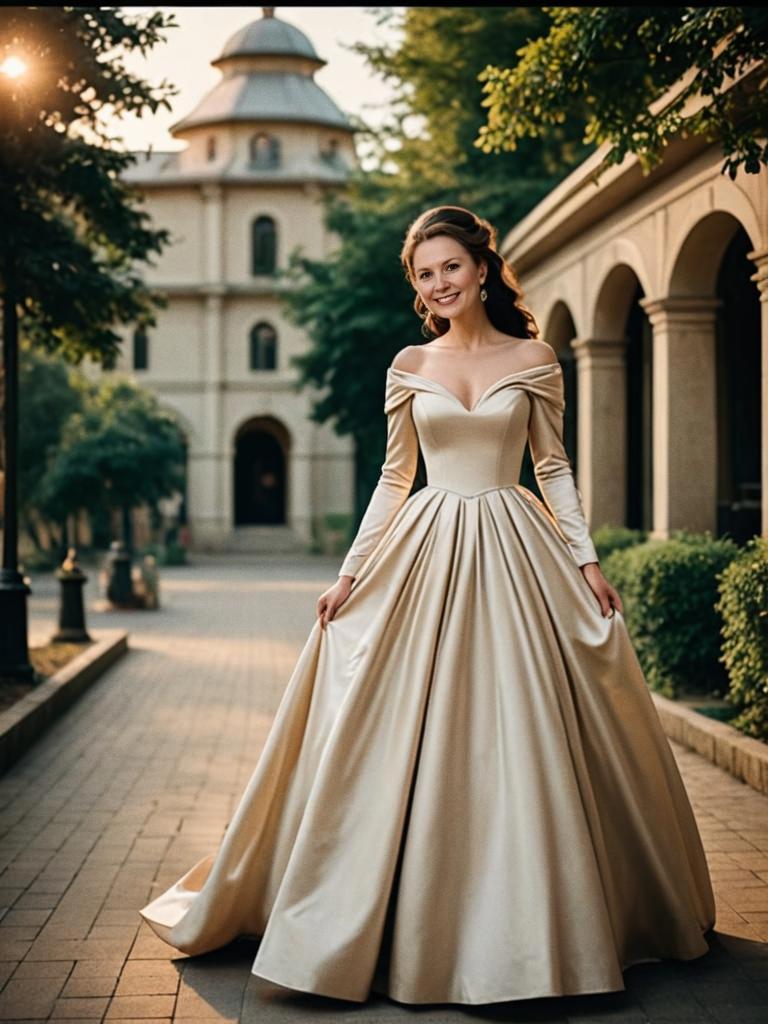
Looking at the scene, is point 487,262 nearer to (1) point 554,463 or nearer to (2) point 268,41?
(1) point 554,463

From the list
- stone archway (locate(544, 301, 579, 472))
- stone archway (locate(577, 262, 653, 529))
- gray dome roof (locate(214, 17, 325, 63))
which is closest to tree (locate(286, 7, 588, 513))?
stone archway (locate(544, 301, 579, 472))

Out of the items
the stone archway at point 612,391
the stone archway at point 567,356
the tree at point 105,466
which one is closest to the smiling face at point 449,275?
the stone archway at point 612,391

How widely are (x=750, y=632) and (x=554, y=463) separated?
11.0 feet

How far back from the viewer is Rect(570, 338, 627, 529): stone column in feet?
46.9

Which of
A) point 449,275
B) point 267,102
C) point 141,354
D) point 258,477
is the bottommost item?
point 449,275

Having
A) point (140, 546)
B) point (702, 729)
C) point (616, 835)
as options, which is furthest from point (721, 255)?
point (140, 546)

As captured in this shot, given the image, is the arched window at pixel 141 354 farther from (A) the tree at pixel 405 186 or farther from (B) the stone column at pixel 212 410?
(A) the tree at pixel 405 186

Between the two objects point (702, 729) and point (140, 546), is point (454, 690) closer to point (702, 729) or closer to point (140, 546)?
point (702, 729)

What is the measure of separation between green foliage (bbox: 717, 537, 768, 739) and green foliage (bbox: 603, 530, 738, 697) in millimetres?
1477

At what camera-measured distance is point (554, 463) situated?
14.5 feet

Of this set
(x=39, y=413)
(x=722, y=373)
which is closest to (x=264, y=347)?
(x=39, y=413)

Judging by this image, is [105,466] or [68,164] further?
[105,466]

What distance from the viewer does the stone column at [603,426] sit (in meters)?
14.3

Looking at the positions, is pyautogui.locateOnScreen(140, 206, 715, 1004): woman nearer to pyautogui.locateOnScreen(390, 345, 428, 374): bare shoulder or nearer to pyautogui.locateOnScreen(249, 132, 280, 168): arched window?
pyautogui.locateOnScreen(390, 345, 428, 374): bare shoulder
